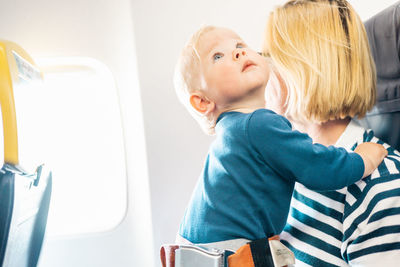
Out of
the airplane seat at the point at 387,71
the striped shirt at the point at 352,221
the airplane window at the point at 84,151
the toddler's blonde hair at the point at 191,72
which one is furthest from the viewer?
the airplane window at the point at 84,151

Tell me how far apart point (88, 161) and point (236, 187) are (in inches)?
45.6

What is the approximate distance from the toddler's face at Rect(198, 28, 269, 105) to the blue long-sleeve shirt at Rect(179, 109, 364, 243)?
0.08 m

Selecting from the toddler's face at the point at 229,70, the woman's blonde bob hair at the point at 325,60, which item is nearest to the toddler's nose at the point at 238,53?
the toddler's face at the point at 229,70

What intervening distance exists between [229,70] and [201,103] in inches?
6.2

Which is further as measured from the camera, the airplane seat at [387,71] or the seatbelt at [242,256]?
the airplane seat at [387,71]

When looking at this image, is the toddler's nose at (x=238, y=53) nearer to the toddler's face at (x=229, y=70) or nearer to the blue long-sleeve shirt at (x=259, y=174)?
the toddler's face at (x=229, y=70)

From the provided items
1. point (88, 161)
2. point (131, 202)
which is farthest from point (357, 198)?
point (88, 161)

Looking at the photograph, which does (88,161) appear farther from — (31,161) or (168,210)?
(31,161)

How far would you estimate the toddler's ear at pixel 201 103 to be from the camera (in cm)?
129

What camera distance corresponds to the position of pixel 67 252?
A: 2.03m

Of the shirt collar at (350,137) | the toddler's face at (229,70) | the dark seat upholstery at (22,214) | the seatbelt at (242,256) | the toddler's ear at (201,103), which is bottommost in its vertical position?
the seatbelt at (242,256)

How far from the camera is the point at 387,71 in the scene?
1194 mm

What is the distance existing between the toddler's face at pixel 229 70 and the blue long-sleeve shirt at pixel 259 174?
3.2 inches

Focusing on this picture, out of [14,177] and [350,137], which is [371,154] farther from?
[14,177]
